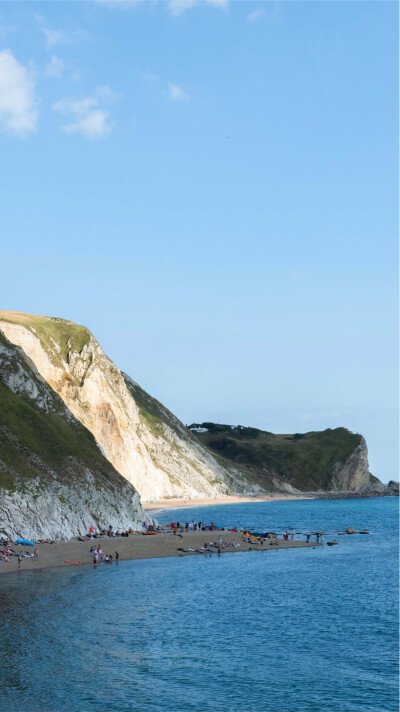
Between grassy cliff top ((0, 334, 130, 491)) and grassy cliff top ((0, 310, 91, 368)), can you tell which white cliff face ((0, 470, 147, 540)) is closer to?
grassy cliff top ((0, 334, 130, 491))

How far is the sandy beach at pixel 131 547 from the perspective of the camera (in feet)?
244

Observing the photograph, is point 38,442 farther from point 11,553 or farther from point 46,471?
point 11,553

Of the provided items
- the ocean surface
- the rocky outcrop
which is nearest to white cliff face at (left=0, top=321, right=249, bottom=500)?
the rocky outcrop

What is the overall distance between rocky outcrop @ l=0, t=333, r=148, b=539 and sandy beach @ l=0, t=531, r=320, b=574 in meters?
3.74

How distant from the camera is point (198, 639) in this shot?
153 ft

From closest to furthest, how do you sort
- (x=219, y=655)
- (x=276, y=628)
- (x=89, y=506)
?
(x=219, y=655) → (x=276, y=628) → (x=89, y=506)

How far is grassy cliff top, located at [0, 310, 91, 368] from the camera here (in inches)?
6417

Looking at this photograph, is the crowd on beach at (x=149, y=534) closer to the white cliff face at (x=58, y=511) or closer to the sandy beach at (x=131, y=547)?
the sandy beach at (x=131, y=547)

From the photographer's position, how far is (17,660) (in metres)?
39.3

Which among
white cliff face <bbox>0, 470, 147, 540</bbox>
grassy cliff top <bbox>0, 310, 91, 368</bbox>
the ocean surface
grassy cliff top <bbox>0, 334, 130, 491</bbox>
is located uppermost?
grassy cliff top <bbox>0, 310, 91, 368</bbox>

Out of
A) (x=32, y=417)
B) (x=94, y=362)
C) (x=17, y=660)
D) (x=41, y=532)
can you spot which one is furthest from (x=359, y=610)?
(x=94, y=362)

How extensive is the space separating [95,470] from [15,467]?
18981 mm

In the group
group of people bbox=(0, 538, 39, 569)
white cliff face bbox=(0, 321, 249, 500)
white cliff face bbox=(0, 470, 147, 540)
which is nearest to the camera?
group of people bbox=(0, 538, 39, 569)

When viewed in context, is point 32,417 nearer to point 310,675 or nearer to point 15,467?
point 15,467
